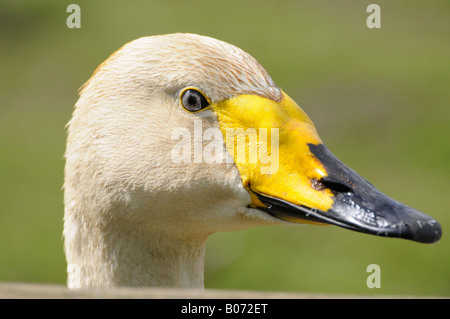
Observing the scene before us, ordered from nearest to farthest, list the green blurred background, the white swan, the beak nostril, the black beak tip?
the black beak tip
the beak nostril
the white swan
the green blurred background

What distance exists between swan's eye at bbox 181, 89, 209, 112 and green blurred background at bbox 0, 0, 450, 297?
183 inches

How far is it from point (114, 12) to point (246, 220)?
1350 cm

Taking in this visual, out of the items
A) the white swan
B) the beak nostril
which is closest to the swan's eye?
the white swan

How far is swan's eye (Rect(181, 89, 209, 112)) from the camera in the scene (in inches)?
115

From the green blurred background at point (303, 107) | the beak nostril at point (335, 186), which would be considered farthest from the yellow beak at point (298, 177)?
the green blurred background at point (303, 107)

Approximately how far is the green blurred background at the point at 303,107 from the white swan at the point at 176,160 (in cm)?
A: 447

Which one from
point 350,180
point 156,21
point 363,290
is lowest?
point 363,290

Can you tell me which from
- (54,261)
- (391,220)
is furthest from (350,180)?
(54,261)

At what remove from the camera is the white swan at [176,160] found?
2795mm

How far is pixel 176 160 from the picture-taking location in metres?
2.92

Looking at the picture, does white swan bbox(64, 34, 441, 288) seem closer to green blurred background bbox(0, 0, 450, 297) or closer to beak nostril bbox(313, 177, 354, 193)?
beak nostril bbox(313, 177, 354, 193)

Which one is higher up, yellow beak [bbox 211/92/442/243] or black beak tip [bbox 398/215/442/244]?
yellow beak [bbox 211/92/442/243]
